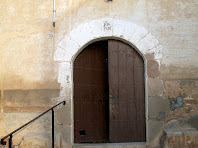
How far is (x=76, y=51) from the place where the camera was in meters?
3.57

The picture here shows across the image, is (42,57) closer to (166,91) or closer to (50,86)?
(50,86)

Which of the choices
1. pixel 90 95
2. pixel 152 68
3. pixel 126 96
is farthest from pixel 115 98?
pixel 152 68

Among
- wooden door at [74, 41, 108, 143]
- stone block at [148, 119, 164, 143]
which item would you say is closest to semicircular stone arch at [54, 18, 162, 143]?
wooden door at [74, 41, 108, 143]

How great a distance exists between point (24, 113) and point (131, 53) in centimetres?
218

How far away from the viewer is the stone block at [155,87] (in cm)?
350

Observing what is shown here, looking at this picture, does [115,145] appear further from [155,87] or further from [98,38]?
[98,38]

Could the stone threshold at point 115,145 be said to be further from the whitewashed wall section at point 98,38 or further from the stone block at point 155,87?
the whitewashed wall section at point 98,38

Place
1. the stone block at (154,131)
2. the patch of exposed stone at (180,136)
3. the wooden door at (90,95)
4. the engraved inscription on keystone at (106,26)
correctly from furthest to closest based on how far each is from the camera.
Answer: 1. the wooden door at (90,95)
2. the engraved inscription on keystone at (106,26)
3. the stone block at (154,131)
4. the patch of exposed stone at (180,136)

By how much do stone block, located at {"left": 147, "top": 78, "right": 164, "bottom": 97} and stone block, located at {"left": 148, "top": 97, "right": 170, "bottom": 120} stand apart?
0.33ft

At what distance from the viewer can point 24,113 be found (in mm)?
3541

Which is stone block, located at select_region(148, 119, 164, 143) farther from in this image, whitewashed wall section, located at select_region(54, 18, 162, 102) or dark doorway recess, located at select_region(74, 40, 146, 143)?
whitewashed wall section, located at select_region(54, 18, 162, 102)

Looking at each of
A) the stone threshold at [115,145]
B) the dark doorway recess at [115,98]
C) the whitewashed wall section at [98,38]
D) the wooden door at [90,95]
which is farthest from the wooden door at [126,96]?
the wooden door at [90,95]

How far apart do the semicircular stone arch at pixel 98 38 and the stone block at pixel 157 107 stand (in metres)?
0.23

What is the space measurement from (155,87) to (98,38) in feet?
4.31
